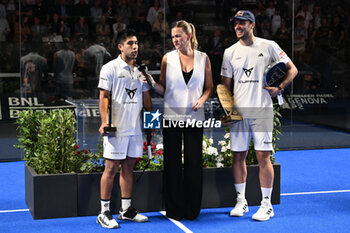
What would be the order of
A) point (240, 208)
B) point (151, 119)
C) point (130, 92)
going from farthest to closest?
point (240, 208) → point (151, 119) → point (130, 92)

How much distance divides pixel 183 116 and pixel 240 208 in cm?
127

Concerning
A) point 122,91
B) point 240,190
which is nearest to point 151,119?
point 122,91

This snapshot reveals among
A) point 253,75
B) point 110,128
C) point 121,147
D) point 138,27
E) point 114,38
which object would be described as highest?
point 138,27

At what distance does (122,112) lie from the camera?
668cm

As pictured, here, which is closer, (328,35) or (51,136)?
(51,136)

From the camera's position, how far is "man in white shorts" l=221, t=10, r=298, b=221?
22.8ft

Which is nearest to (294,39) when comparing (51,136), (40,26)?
(40,26)

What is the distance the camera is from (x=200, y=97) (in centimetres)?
691

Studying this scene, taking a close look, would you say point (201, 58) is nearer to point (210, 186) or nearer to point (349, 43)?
point (210, 186)

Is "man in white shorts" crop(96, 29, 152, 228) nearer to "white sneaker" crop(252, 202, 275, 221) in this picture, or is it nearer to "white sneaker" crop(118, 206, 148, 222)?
"white sneaker" crop(118, 206, 148, 222)

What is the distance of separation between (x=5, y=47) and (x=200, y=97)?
507 centimetres

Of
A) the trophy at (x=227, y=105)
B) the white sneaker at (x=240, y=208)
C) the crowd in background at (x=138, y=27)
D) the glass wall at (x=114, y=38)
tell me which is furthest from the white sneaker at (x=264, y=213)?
the crowd in background at (x=138, y=27)

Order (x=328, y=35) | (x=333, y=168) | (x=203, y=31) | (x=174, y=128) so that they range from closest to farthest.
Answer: (x=174, y=128) → (x=333, y=168) → (x=203, y=31) → (x=328, y=35)

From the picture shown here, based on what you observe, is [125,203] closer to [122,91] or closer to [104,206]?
[104,206]
